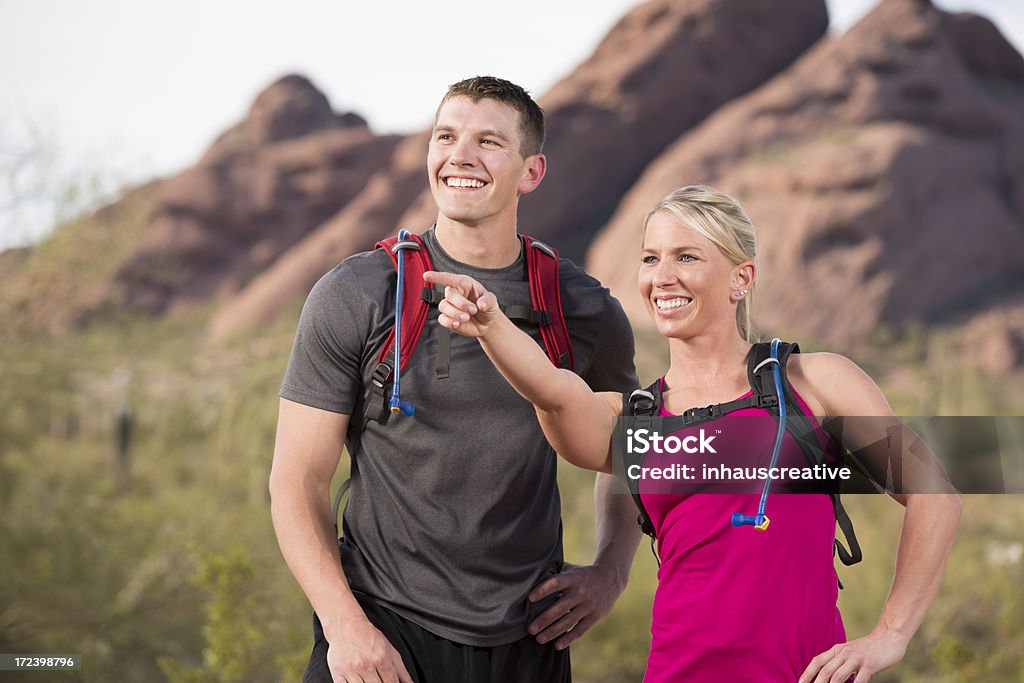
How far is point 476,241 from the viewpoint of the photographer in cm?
264

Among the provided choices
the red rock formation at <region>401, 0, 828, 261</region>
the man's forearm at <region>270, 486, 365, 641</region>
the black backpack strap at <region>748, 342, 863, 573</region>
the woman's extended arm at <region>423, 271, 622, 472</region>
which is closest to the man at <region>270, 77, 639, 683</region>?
the man's forearm at <region>270, 486, 365, 641</region>

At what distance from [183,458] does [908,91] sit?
27675 millimetres

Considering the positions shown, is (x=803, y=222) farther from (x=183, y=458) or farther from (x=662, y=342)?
(x=183, y=458)

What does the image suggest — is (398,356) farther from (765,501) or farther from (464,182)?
(765,501)

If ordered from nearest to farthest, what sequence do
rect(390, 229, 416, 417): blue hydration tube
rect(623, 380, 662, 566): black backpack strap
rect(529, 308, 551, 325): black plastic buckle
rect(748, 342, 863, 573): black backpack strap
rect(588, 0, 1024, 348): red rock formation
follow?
1. rect(748, 342, 863, 573): black backpack strap
2. rect(623, 380, 662, 566): black backpack strap
3. rect(390, 229, 416, 417): blue hydration tube
4. rect(529, 308, 551, 325): black plastic buckle
5. rect(588, 0, 1024, 348): red rock formation

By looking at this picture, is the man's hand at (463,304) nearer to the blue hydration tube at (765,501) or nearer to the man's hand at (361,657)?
the blue hydration tube at (765,501)

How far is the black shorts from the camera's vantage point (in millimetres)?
2393

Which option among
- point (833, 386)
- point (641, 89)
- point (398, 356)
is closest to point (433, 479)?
point (398, 356)

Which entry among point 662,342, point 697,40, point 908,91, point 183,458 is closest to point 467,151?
point 183,458

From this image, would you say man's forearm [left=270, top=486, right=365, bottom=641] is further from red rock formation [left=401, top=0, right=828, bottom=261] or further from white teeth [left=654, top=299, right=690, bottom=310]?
red rock formation [left=401, top=0, right=828, bottom=261]

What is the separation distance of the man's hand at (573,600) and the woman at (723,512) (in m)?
0.49

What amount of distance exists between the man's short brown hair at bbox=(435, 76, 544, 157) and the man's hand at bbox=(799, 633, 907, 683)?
1.36 metres

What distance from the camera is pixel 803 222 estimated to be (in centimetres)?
3222

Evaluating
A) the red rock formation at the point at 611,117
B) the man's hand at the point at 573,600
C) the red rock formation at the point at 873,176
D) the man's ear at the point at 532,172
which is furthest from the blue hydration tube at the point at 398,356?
the red rock formation at the point at 611,117
